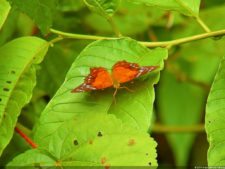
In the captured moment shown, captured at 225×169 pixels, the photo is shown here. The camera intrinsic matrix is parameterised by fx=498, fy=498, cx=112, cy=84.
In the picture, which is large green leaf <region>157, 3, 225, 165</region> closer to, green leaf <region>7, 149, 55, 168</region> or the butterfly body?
the butterfly body

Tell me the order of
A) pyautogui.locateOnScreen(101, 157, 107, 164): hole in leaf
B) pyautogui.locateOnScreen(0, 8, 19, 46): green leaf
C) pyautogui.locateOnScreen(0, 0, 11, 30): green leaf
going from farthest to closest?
pyautogui.locateOnScreen(0, 8, 19, 46): green leaf
pyautogui.locateOnScreen(0, 0, 11, 30): green leaf
pyautogui.locateOnScreen(101, 157, 107, 164): hole in leaf

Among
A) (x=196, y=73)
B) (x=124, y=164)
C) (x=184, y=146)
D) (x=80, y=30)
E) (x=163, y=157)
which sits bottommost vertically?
(x=163, y=157)

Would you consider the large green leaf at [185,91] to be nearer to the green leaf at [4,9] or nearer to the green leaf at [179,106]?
the green leaf at [179,106]

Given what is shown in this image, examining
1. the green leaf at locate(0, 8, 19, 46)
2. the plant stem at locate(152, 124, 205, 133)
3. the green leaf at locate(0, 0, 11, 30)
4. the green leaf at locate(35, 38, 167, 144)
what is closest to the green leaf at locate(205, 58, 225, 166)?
the green leaf at locate(35, 38, 167, 144)

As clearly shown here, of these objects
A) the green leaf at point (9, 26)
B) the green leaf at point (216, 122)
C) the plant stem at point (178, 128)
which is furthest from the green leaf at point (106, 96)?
the plant stem at point (178, 128)

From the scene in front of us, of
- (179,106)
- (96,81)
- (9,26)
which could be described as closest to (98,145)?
(96,81)

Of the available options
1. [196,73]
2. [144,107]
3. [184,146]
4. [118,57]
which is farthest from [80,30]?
[144,107]

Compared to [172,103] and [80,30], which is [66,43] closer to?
[80,30]
